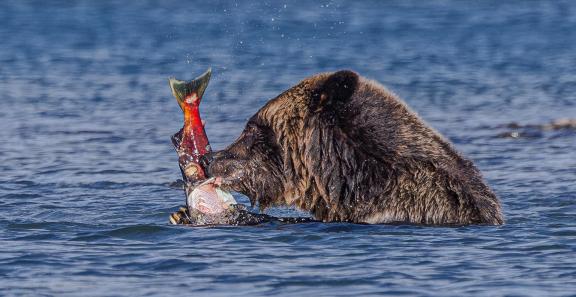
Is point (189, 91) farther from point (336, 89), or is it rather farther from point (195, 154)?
point (336, 89)

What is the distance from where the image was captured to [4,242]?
8516 millimetres

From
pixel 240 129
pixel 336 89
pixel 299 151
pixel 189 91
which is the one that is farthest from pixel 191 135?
pixel 240 129

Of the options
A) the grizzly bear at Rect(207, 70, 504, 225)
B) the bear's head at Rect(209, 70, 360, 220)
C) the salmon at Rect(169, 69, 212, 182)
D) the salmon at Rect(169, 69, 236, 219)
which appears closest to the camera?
the grizzly bear at Rect(207, 70, 504, 225)

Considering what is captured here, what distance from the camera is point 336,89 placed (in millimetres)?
8469

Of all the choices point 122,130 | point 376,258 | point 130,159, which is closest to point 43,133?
point 122,130

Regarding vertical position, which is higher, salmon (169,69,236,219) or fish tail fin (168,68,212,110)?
fish tail fin (168,68,212,110)

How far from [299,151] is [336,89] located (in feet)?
1.56

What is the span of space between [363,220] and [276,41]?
15676 millimetres

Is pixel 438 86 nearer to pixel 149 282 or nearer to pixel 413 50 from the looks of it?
pixel 413 50

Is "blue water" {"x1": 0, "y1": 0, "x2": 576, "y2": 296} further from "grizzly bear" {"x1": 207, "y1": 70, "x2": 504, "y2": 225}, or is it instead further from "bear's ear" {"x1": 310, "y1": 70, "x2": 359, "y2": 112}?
"bear's ear" {"x1": 310, "y1": 70, "x2": 359, "y2": 112}

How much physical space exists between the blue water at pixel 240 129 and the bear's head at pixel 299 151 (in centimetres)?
24

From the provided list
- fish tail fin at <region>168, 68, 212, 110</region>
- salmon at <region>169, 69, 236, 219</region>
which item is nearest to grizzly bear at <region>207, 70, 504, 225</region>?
salmon at <region>169, 69, 236, 219</region>

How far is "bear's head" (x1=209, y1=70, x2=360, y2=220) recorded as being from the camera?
8492 millimetres

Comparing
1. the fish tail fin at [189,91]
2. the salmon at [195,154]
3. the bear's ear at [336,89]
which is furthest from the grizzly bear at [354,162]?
the fish tail fin at [189,91]
